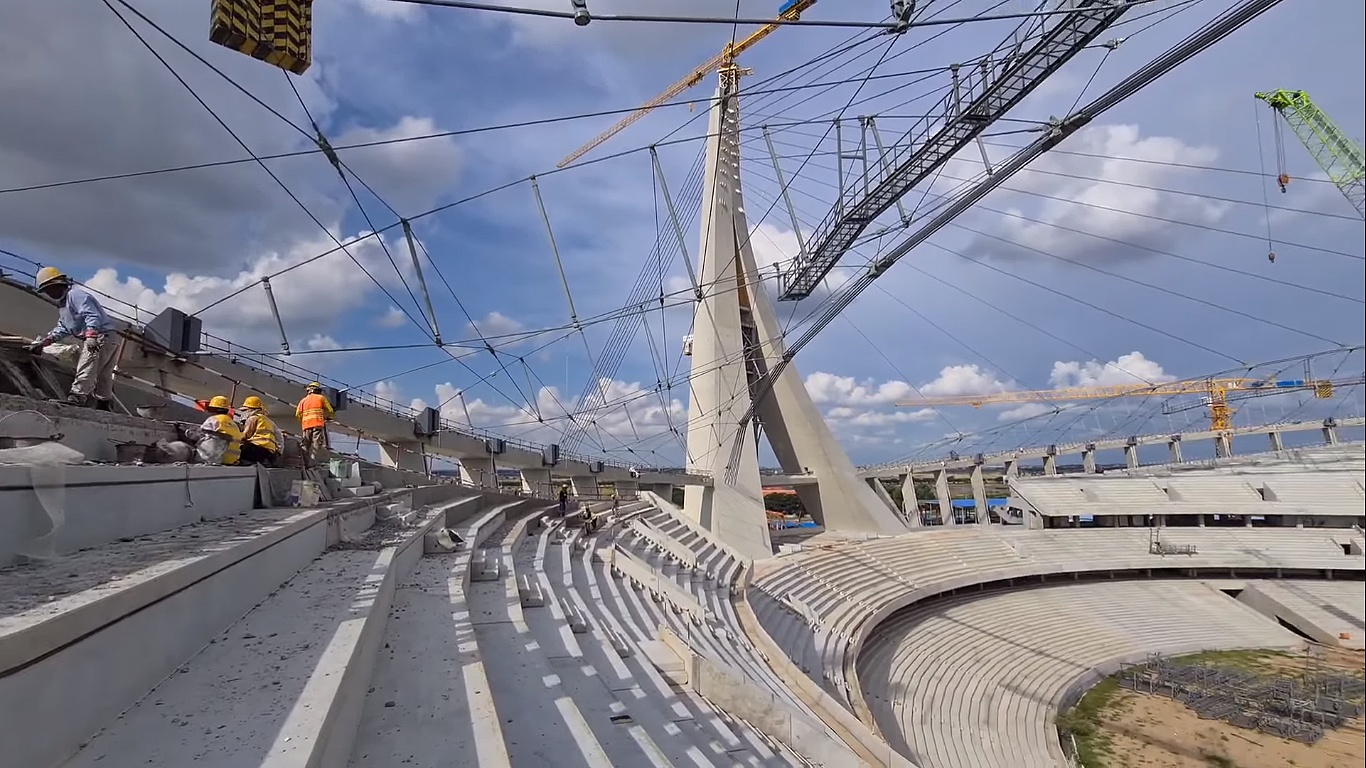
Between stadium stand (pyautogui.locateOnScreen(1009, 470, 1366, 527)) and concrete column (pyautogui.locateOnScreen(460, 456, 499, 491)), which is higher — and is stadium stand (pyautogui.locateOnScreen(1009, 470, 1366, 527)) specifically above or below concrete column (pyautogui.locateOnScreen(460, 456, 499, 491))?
below

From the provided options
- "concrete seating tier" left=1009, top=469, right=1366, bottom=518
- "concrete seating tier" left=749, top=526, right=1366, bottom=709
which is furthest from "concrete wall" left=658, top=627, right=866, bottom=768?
"concrete seating tier" left=1009, top=469, right=1366, bottom=518

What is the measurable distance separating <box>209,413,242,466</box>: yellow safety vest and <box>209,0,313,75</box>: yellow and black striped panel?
2922mm

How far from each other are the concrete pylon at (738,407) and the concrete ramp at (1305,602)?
11705 millimetres

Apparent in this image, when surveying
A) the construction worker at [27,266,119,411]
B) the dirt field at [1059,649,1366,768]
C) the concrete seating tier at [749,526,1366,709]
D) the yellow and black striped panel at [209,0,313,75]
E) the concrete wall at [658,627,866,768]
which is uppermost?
the yellow and black striped panel at [209,0,313,75]

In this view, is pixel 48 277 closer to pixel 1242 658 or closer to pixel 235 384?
pixel 235 384

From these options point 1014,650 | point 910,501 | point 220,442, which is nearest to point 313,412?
point 220,442

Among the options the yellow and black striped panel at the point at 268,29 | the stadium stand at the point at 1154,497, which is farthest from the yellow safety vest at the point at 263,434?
the stadium stand at the point at 1154,497

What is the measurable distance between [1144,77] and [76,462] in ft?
31.1

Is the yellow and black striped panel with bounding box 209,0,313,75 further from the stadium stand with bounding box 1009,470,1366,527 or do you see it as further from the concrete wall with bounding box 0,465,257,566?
the stadium stand with bounding box 1009,470,1366,527

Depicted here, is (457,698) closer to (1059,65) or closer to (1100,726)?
(1059,65)

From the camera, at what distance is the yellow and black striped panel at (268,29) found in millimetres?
3922

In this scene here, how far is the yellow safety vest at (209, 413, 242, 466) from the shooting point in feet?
18.1

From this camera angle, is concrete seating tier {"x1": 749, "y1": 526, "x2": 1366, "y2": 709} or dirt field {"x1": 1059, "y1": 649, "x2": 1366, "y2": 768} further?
concrete seating tier {"x1": 749, "y1": 526, "x2": 1366, "y2": 709}

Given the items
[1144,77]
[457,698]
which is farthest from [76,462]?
[1144,77]
